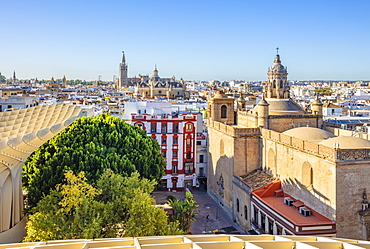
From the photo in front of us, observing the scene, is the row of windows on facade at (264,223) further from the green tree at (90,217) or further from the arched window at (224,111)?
the arched window at (224,111)

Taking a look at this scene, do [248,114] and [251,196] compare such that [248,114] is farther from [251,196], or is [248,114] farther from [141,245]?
[141,245]

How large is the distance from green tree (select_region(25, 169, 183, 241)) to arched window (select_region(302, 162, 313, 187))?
10718 mm

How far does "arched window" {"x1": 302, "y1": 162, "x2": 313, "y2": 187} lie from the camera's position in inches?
1064

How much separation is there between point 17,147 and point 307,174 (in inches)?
723

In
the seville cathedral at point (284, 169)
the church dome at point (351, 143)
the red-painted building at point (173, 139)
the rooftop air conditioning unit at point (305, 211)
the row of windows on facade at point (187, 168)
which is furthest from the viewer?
the row of windows on facade at point (187, 168)

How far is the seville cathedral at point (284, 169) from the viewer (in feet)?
78.9

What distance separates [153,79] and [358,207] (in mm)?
138835

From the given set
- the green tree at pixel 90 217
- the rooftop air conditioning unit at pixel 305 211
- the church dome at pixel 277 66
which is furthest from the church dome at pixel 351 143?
the church dome at pixel 277 66

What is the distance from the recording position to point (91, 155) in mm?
27406

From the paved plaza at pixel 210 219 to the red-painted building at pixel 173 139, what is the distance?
241 centimetres

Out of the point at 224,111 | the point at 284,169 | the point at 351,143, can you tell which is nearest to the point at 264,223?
the point at 284,169

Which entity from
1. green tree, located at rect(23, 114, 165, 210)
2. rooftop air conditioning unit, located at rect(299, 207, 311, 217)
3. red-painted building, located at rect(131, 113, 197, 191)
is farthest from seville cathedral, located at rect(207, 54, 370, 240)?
green tree, located at rect(23, 114, 165, 210)

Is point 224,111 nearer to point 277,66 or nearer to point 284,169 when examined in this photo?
point 277,66

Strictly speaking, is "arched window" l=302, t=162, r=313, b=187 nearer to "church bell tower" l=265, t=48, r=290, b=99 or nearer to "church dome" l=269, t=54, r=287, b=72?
"church bell tower" l=265, t=48, r=290, b=99
